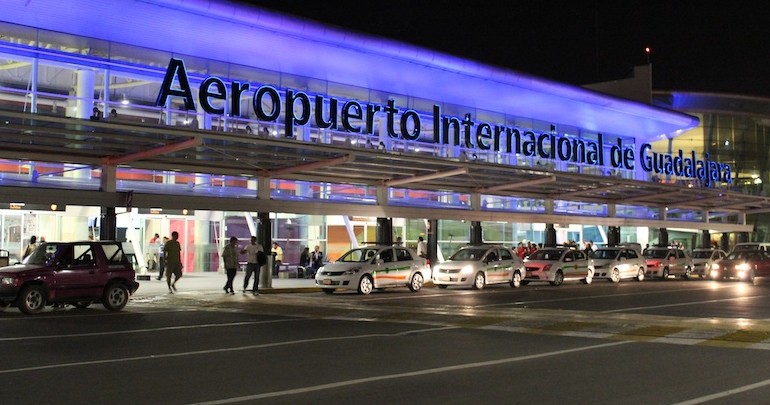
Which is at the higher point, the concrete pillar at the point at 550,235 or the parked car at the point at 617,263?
the concrete pillar at the point at 550,235

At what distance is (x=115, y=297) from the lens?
1859 cm

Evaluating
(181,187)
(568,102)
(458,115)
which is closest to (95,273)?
(181,187)

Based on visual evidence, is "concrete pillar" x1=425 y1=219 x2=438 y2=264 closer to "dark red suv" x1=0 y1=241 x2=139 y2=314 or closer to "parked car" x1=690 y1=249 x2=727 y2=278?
"parked car" x1=690 y1=249 x2=727 y2=278

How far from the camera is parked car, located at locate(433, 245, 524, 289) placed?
26719mm

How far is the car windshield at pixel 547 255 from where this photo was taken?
30531 mm

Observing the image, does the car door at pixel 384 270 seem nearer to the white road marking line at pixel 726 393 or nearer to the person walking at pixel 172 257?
the person walking at pixel 172 257

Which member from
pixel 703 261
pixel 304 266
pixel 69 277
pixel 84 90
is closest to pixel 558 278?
pixel 304 266

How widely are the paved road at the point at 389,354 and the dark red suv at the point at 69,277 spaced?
18.4 inches

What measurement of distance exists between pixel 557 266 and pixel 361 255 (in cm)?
845

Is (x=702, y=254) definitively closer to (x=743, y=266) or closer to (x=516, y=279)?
(x=743, y=266)

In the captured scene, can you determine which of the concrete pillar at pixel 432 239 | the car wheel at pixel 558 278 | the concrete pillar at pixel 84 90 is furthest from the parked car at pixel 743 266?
the concrete pillar at pixel 84 90

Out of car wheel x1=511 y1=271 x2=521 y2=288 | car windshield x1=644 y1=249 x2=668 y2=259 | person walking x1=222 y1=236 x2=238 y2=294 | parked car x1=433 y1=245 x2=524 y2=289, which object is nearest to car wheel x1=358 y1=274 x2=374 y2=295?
parked car x1=433 y1=245 x2=524 y2=289

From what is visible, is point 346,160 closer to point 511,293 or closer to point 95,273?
point 511,293

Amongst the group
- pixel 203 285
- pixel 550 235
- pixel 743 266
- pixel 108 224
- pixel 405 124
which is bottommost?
pixel 203 285
